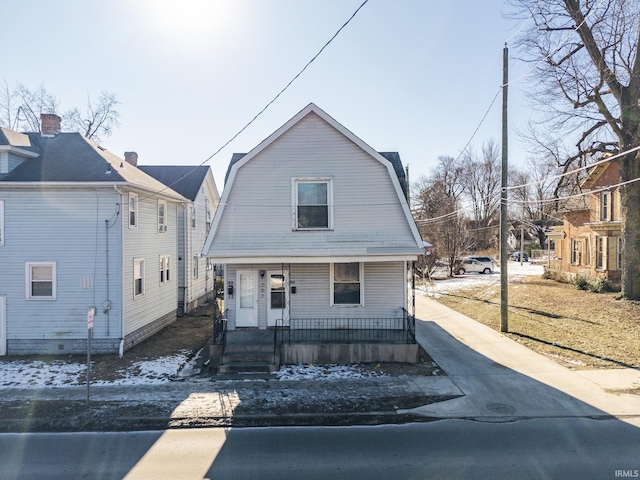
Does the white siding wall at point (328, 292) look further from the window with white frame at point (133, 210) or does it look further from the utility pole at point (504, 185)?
the utility pole at point (504, 185)

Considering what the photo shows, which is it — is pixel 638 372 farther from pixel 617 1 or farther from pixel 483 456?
pixel 617 1

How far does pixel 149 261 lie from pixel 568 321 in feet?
53.7

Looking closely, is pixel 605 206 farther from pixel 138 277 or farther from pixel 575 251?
pixel 138 277

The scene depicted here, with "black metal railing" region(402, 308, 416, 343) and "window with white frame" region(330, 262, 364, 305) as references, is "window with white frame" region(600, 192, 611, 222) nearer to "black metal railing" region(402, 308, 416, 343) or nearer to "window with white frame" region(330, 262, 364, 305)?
"black metal railing" region(402, 308, 416, 343)

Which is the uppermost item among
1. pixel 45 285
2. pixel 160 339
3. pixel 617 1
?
pixel 617 1

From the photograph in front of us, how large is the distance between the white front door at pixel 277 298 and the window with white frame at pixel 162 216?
651 cm

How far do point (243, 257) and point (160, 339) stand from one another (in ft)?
18.2

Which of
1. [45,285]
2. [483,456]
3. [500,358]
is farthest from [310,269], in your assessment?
[45,285]

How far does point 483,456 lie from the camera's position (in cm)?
623

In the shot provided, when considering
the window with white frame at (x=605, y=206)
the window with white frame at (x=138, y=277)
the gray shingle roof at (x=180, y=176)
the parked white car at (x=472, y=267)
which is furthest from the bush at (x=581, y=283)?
the window with white frame at (x=138, y=277)

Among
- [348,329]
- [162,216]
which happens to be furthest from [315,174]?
[162,216]

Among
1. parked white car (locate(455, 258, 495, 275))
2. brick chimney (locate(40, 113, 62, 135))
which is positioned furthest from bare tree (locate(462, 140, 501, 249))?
brick chimney (locate(40, 113, 62, 135))

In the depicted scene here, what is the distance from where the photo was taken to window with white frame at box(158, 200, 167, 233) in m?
16.5

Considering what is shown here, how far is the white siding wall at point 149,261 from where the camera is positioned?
13.1m
